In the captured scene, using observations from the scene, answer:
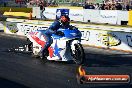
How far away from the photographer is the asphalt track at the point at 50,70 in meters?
9.50

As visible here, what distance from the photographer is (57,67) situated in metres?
12.3

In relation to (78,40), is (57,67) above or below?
below

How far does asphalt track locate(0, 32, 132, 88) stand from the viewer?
950 centimetres

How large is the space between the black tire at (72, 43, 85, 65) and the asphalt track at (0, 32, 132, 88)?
19cm

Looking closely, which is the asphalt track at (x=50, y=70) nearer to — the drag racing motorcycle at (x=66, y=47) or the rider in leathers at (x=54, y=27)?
the drag racing motorcycle at (x=66, y=47)

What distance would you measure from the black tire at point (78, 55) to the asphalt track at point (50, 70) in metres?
0.19

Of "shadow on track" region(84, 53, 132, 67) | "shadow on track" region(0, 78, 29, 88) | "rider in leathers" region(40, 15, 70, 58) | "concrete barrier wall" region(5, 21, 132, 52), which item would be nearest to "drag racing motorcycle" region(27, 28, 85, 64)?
"rider in leathers" region(40, 15, 70, 58)

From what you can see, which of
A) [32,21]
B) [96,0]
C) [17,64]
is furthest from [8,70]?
[96,0]

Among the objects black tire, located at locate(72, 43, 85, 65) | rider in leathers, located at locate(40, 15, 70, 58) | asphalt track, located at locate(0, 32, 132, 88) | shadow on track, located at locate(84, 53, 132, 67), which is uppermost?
rider in leathers, located at locate(40, 15, 70, 58)

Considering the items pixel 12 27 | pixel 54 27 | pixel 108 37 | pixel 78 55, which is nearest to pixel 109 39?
pixel 108 37

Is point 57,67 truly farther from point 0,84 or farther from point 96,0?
point 96,0

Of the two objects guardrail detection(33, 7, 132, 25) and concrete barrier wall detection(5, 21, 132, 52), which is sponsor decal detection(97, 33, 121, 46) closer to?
concrete barrier wall detection(5, 21, 132, 52)

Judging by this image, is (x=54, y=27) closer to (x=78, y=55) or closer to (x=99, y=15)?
(x=78, y=55)

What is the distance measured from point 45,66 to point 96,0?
4306 centimetres
